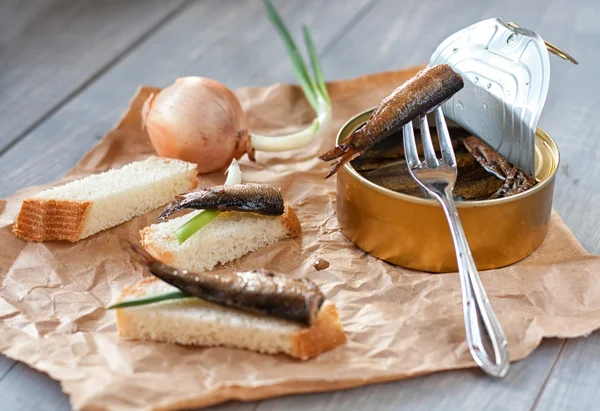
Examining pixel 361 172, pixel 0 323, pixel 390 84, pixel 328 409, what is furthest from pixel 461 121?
pixel 0 323

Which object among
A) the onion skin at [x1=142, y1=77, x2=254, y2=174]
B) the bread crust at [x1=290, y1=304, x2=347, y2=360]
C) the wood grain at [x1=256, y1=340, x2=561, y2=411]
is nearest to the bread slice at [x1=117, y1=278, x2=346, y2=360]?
the bread crust at [x1=290, y1=304, x2=347, y2=360]

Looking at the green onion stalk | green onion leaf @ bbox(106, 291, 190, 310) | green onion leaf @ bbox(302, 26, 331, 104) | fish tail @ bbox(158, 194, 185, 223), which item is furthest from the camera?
green onion leaf @ bbox(302, 26, 331, 104)

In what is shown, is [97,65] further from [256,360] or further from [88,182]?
[256,360]

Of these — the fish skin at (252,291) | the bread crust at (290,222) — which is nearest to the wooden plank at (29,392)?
the fish skin at (252,291)

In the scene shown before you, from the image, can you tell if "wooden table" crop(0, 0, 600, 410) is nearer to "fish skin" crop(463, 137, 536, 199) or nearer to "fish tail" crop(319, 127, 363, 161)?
"fish skin" crop(463, 137, 536, 199)

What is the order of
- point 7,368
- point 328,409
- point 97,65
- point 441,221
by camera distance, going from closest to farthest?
1. point 328,409
2. point 7,368
3. point 441,221
4. point 97,65

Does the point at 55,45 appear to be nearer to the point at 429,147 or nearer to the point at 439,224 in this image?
the point at 429,147
